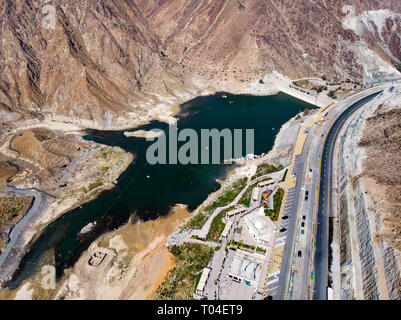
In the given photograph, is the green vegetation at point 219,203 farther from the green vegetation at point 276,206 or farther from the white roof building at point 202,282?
the white roof building at point 202,282

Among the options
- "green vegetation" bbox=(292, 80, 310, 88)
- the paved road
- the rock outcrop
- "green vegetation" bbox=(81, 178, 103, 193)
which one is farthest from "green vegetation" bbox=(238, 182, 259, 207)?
"green vegetation" bbox=(292, 80, 310, 88)

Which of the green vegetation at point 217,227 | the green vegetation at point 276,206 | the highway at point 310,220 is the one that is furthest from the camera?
the green vegetation at point 276,206

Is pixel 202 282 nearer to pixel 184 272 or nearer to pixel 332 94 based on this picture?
pixel 184 272

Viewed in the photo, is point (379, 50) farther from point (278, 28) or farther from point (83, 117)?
point (83, 117)

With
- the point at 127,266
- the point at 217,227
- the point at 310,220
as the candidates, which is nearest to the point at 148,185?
the point at 127,266

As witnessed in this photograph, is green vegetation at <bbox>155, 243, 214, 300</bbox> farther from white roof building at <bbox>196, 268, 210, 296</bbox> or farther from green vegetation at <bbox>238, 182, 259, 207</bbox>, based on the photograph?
green vegetation at <bbox>238, 182, 259, 207</bbox>

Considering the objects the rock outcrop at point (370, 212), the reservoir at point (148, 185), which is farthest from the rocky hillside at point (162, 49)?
the rock outcrop at point (370, 212)

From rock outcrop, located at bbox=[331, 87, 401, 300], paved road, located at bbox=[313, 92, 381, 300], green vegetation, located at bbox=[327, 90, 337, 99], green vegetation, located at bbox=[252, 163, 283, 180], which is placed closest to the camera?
rock outcrop, located at bbox=[331, 87, 401, 300]
